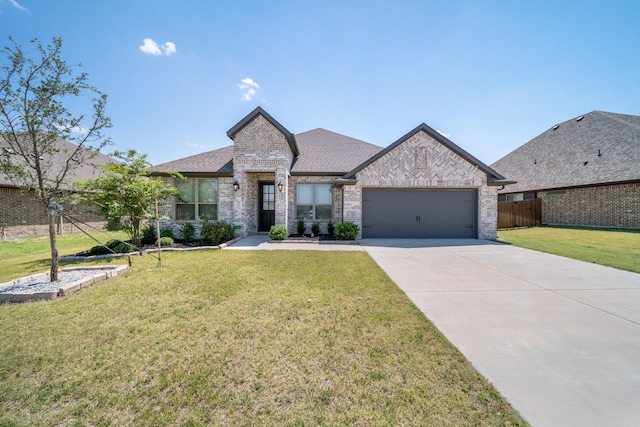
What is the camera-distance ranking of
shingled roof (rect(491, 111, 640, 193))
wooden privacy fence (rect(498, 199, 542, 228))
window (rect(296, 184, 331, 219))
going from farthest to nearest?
wooden privacy fence (rect(498, 199, 542, 228))
shingled roof (rect(491, 111, 640, 193))
window (rect(296, 184, 331, 219))

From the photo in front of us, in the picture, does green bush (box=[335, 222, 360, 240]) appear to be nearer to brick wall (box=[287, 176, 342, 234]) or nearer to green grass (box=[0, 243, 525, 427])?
brick wall (box=[287, 176, 342, 234])

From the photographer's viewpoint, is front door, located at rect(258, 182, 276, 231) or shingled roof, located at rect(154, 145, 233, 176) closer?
shingled roof, located at rect(154, 145, 233, 176)

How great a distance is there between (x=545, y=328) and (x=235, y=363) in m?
4.15

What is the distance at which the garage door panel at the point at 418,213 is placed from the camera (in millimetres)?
11828

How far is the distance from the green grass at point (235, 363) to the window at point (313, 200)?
7.94 m

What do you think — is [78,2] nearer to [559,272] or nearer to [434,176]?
[434,176]

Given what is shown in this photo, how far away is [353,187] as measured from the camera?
1153 centimetres

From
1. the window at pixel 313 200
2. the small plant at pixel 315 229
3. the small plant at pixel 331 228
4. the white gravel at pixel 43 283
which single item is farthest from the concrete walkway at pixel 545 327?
the white gravel at pixel 43 283

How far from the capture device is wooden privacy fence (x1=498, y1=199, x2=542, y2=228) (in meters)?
17.5

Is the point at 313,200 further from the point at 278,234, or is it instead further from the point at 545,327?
the point at 545,327

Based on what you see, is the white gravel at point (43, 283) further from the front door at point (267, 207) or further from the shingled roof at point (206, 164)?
Answer: the front door at point (267, 207)

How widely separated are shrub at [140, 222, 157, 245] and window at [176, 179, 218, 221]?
4.16 feet

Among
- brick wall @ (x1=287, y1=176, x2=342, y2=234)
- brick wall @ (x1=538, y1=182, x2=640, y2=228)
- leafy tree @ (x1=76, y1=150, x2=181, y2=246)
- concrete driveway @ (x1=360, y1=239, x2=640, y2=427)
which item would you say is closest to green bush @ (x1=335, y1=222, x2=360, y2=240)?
brick wall @ (x1=287, y1=176, x2=342, y2=234)

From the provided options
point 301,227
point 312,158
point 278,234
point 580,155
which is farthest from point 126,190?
point 580,155
